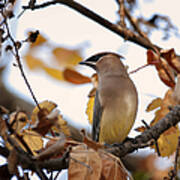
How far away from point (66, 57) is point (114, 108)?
128cm

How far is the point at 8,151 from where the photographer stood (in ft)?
5.27

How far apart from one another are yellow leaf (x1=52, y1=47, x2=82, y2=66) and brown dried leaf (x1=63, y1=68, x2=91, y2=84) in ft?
4.97

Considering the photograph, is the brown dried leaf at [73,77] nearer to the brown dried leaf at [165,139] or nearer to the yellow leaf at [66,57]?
the brown dried leaf at [165,139]

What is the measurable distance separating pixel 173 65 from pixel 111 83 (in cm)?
76

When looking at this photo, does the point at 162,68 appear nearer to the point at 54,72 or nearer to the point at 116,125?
the point at 116,125

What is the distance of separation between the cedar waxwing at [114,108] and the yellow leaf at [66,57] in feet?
2.83

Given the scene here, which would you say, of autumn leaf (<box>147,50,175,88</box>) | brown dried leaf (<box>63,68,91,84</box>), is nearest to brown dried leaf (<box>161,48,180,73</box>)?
autumn leaf (<box>147,50,175,88</box>)

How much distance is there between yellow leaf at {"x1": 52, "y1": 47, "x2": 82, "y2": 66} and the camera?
4.27m

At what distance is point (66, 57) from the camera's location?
430 centimetres

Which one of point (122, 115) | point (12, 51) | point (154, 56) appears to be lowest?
point (122, 115)

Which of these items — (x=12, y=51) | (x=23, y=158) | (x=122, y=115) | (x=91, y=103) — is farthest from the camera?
(x=122, y=115)

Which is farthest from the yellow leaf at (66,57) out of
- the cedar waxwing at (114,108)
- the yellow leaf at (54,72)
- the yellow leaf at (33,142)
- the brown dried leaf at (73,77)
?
the yellow leaf at (33,142)

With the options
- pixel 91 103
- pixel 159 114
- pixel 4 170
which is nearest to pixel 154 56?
pixel 159 114

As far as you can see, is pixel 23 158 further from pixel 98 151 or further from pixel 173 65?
pixel 173 65
